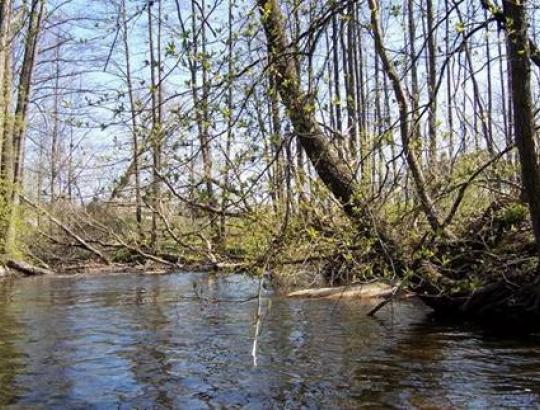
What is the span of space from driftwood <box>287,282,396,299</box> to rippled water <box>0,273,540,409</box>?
2.30ft

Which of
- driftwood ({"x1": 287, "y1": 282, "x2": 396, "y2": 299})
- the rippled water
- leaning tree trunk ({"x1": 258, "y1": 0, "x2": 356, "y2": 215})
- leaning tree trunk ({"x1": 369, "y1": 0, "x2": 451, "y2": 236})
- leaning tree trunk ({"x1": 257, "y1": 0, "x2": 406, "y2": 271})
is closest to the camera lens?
leaning tree trunk ({"x1": 258, "y1": 0, "x2": 356, "y2": 215})

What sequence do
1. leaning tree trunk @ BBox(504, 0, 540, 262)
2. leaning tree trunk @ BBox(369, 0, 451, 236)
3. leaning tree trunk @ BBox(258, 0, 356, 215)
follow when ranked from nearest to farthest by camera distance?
1. leaning tree trunk @ BBox(504, 0, 540, 262)
2. leaning tree trunk @ BBox(258, 0, 356, 215)
3. leaning tree trunk @ BBox(369, 0, 451, 236)

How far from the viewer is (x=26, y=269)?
2236 cm

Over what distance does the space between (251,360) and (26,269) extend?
16.5 meters

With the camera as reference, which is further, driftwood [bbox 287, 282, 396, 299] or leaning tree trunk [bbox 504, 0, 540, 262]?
driftwood [bbox 287, 282, 396, 299]

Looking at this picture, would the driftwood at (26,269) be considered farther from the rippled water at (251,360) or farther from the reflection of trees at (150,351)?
the rippled water at (251,360)

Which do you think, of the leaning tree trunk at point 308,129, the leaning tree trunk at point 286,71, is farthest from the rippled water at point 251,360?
the leaning tree trunk at point 286,71

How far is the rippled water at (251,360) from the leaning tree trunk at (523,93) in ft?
6.85

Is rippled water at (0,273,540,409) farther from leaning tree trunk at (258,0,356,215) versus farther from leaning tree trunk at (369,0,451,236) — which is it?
leaning tree trunk at (258,0,356,215)

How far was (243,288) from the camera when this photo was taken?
1533 centimetres

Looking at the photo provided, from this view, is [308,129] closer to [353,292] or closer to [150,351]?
[150,351]

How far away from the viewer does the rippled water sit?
6230 mm

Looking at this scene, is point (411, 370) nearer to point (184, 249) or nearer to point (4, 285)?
point (184, 249)

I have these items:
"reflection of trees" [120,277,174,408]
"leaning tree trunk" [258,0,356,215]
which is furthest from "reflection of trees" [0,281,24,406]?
"leaning tree trunk" [258,0,356,215]
